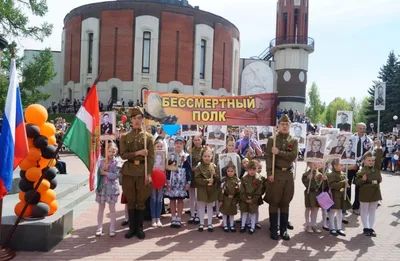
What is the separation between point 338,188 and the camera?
7.26 metres

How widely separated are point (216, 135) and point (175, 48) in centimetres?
3246

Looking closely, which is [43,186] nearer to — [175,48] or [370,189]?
[370,189]

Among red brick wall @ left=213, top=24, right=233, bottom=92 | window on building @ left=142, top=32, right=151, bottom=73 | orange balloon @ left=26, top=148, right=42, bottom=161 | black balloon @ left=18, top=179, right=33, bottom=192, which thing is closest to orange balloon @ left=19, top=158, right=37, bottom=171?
orange balloon @ left=26, top=148, right=42, bottom=161

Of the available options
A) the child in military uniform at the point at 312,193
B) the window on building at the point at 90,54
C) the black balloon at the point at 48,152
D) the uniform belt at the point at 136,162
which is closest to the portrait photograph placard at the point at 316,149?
the child in military uniform at the point at 312,193

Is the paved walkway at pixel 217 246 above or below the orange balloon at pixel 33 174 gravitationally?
below

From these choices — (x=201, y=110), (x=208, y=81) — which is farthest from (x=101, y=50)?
(x=201, y=110)

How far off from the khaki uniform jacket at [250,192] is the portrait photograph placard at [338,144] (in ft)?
5.47

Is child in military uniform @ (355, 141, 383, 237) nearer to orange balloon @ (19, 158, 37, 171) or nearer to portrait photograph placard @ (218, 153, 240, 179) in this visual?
portrait photograph placard @ (218, 153, 240, 179)

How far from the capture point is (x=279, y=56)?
1897 inches

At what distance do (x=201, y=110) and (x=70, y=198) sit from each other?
13.6 ft

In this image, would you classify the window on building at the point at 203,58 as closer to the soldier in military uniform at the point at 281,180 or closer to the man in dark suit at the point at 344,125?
the man in dark suit at the point at 344,125

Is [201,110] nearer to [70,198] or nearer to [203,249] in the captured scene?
[203,249]

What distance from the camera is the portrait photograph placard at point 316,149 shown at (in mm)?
6961

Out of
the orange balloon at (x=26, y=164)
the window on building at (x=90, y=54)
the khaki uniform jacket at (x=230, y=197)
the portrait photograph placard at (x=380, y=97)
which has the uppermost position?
the window on building at (x=90, y=54)
